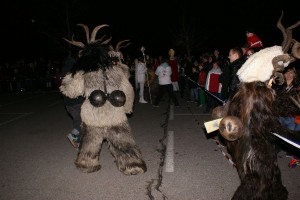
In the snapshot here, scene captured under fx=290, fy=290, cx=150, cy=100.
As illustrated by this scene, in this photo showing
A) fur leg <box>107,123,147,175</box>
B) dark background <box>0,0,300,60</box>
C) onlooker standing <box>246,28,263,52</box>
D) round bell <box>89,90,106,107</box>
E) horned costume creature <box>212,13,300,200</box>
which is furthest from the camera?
dark background <box>0,0,300,60</box>

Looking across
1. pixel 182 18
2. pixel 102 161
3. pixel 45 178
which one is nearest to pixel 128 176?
pixel 102 161

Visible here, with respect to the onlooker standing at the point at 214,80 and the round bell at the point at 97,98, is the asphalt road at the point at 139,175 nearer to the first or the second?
the onlooker standing at the point at 214,80

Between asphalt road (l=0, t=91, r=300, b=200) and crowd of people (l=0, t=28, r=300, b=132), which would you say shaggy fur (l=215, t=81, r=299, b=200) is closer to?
crowd of people (l=0, t=28, r=300, b=132)

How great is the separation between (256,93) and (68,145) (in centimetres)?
445

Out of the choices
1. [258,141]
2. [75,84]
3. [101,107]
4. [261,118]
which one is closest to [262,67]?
[261,118]

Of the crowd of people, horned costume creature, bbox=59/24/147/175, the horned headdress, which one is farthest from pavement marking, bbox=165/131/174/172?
the horned headdress

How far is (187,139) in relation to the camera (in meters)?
6.30

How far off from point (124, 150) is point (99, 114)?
676 mm

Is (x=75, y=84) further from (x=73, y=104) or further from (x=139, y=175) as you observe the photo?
(x=139, y=175)

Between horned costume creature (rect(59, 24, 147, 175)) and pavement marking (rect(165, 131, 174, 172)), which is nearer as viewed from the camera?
horned costume creature (rect(59, 24, 147, 175))

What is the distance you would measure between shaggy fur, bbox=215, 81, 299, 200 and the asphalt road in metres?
0.80

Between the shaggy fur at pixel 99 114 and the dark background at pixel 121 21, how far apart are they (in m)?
15.6

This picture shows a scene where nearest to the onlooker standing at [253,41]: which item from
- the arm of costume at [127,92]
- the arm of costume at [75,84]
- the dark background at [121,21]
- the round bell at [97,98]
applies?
the arm of costume at [127,92]

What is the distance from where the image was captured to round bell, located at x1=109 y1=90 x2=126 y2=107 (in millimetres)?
4258
